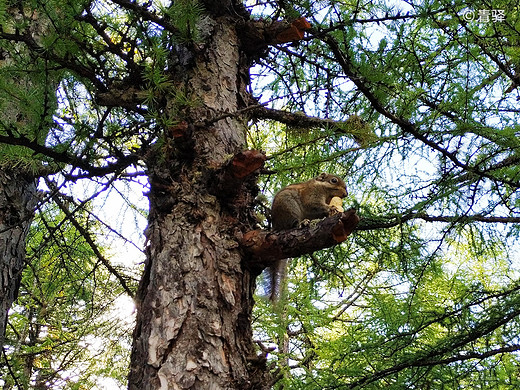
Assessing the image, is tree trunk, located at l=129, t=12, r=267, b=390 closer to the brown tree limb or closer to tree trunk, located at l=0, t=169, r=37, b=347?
the brown tree limb

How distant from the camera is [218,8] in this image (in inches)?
135

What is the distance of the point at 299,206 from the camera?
3.60 meters

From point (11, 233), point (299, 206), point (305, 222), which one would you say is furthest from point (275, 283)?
point (11, 233)

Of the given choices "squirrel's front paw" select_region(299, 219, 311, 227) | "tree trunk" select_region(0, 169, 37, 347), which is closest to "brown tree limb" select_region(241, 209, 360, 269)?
"squirrel's front paw" select_region(299, 219, 311, 227)

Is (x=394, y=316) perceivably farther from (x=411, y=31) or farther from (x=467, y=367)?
(x=411, y=31)

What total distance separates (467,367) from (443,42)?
7.90 ft

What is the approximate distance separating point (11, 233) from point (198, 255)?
7.16ft

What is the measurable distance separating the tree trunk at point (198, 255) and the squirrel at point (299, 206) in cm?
72

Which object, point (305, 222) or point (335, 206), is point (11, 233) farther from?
point (335, 206)

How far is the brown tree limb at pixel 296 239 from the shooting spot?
88.9 inches

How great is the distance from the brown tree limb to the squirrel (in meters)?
0.87

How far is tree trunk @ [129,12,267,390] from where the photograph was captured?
2.17m

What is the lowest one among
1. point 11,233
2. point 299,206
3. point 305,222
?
point 305,222

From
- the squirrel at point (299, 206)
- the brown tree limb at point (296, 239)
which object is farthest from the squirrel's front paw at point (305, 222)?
the brown tree limb at point (296, 239)
